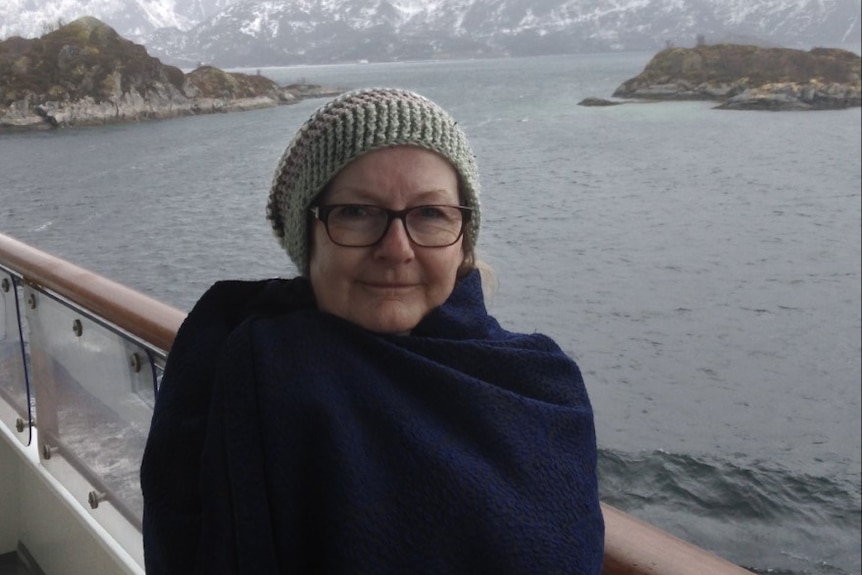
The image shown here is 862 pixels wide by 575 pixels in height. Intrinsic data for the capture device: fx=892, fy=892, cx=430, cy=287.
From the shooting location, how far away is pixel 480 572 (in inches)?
Answer: 27.0

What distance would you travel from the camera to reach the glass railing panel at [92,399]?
4.87 ft

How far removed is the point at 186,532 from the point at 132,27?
3722mm

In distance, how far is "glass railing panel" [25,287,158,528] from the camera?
1.48m

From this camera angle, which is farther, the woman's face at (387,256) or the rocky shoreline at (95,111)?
the rocky shoreline at (95,111)

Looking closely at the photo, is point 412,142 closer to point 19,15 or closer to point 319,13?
point 19,15

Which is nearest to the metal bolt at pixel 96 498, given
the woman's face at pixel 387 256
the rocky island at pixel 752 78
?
the woman's face at pixel 387 256

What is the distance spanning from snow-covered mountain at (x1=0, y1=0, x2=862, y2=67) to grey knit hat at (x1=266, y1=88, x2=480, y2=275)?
203 cm

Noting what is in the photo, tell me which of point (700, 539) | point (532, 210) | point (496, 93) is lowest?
point (700, 539)

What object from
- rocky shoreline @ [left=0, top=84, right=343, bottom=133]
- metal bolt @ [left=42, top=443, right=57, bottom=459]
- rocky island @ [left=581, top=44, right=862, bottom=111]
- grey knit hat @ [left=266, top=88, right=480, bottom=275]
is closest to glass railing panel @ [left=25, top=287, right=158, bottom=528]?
metal bolt @ [left=42, top=443, right=57, bottom=459]

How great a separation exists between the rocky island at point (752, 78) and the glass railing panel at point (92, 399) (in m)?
32.0

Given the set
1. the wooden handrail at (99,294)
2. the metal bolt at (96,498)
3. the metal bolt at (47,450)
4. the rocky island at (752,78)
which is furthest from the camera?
the rocky island at (752,78)

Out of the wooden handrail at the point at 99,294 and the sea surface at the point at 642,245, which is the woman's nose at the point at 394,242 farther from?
the sea surface at the point at 642,245

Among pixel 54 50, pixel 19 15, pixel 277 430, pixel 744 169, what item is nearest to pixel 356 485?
pixel 277 430

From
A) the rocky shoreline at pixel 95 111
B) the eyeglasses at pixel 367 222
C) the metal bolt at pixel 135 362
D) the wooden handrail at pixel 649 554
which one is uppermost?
the eyeglasses at pixel 367 222
